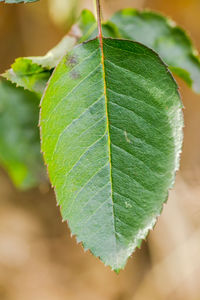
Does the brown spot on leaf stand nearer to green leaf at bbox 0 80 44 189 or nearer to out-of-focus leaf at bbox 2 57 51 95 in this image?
out-of-focus leaf at bbox 2 57 51 95

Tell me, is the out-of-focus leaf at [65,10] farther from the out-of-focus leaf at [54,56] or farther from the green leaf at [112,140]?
the green leaf at [112,140]

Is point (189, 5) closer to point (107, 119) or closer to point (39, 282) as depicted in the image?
point (39, 282)

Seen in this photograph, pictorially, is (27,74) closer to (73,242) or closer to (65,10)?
(65,10)

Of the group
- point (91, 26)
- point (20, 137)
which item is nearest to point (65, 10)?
point (20, 137)

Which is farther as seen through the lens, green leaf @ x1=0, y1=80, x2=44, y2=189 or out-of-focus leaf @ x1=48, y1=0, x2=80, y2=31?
out-of-focus leaf @ x1=48, y1=0, x2=80, y2=31

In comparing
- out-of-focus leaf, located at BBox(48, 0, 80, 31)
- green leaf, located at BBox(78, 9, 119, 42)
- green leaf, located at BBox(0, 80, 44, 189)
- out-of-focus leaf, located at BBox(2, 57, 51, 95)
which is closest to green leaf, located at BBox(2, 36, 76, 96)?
out-of-focus leaf, located at BBox(2, 57, 51, 95)

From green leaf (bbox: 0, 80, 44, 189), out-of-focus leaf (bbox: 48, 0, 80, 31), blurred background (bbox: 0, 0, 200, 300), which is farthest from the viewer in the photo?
blurred background (bbox: 0, 0, 200, 300)
